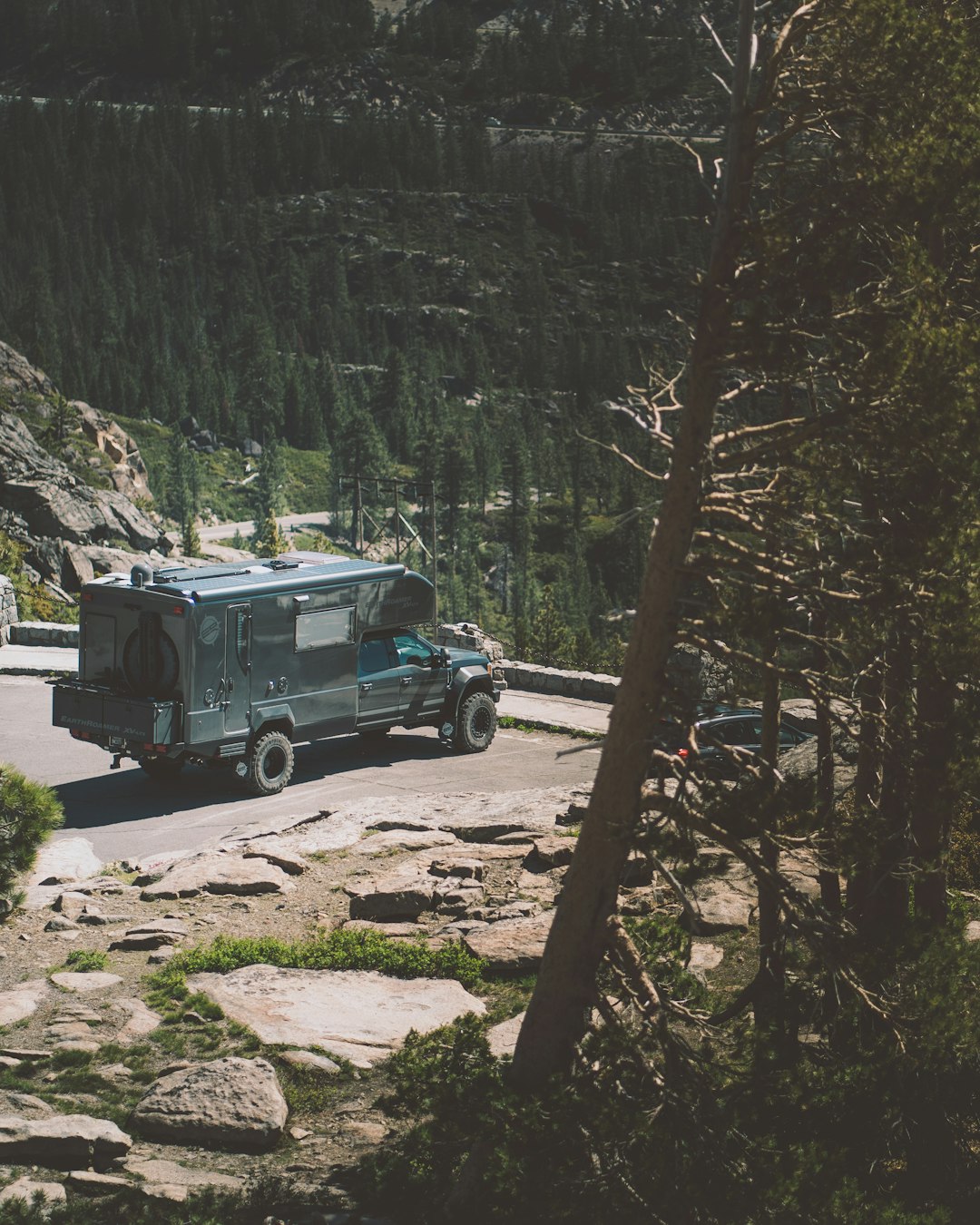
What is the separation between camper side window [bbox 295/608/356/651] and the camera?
19.3 m

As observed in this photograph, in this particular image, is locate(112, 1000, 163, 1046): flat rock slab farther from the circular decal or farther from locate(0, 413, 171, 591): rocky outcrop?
locate(0, 413, 171, 591): rocky outcrop

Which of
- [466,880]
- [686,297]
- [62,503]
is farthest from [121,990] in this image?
[62,503]

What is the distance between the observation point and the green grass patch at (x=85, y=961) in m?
12.0

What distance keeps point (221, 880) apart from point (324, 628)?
5714 millimetres

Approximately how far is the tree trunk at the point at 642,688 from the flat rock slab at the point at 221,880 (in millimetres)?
6537

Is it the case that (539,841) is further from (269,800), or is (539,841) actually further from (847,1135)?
(847,1135)

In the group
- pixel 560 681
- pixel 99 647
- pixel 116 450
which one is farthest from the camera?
pixel 116 450

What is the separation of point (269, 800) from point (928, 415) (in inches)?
526

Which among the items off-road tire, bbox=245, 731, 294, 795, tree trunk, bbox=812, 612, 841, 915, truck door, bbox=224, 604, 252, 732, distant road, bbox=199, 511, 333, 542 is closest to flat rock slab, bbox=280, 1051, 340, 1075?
tree trunk, bbox=812, 612, 841, 915

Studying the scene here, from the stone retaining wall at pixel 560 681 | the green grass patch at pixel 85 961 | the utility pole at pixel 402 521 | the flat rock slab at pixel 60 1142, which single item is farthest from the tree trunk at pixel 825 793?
the stone retaining wall at pixel 560 681

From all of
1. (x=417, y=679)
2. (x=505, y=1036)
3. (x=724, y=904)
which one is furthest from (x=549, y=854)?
(x=417, y=679)

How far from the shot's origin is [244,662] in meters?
18.6

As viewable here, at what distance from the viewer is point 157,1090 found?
30.4ft

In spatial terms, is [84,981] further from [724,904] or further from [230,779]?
[230,779]
